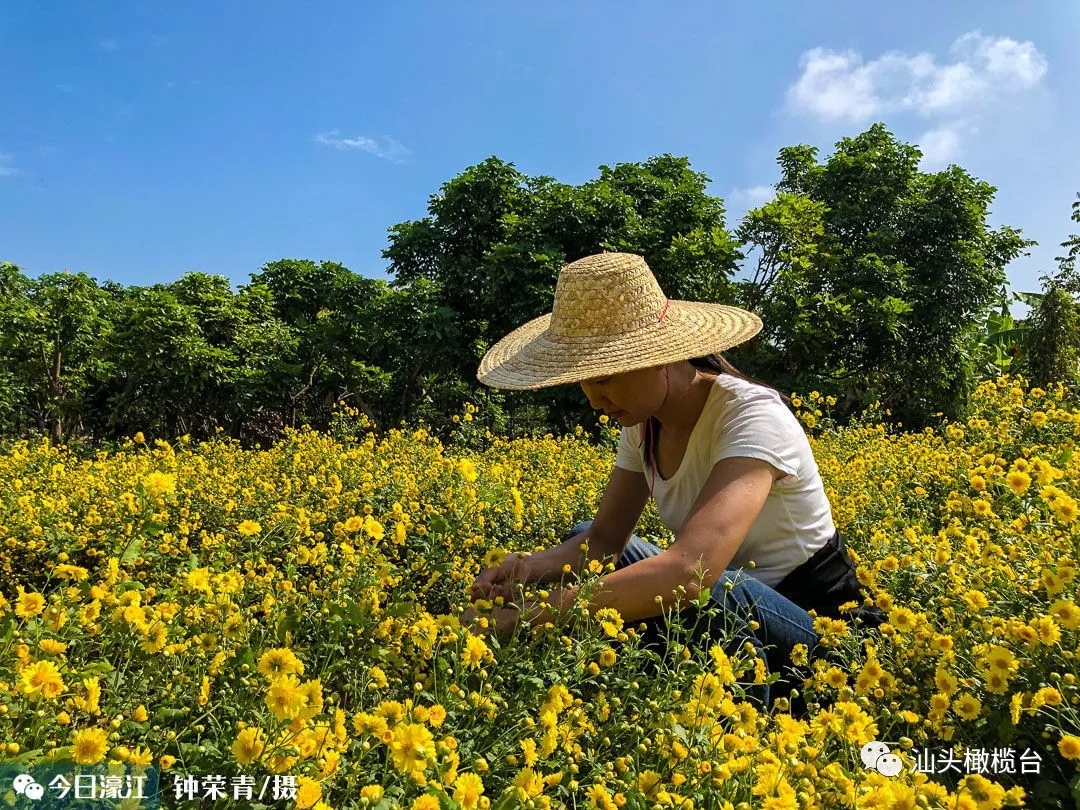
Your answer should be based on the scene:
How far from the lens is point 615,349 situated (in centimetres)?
183

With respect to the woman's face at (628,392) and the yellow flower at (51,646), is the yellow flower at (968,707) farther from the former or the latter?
the yellow flower at (51,646)

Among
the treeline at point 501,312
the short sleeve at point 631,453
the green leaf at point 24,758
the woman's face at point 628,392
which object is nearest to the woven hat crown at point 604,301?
the woman's face at point 628,392

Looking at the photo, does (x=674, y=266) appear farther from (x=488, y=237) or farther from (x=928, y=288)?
(x=928, y=288)

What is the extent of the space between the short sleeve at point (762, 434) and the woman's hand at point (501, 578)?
51 cm

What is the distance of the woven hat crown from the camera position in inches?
75.2

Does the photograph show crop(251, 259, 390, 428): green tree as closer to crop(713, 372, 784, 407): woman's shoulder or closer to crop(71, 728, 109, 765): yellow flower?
crop(713, 372, 784, 407): woman's shoulder

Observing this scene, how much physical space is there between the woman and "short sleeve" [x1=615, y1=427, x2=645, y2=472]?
0.09 ft

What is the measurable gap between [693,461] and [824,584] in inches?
17.1

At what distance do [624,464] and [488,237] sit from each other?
28.4ft

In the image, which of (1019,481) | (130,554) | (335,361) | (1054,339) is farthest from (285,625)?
(1054,339)

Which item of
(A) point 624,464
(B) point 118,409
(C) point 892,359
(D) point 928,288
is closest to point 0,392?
(B) point 118,409

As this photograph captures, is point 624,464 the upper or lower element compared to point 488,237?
lower

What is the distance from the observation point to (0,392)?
902 cm

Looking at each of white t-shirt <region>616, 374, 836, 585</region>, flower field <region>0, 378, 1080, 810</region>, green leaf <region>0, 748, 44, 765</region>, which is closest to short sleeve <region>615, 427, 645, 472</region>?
white t-shirt <region>616, 374, 836, 585</region>
